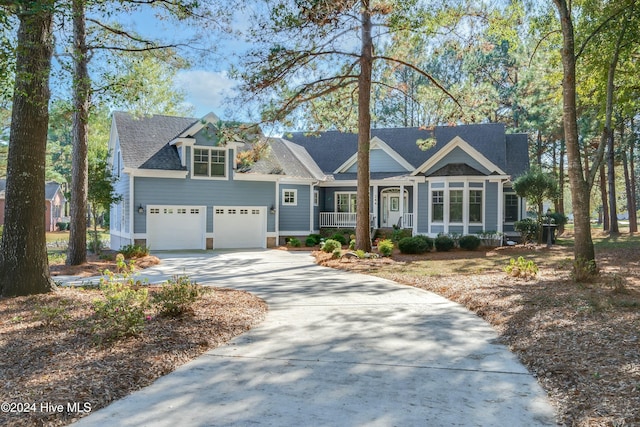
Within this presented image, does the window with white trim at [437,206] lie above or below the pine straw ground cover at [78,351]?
above

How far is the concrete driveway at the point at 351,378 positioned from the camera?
11.8 ft

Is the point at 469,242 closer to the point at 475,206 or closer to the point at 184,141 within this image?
the point at 475,206

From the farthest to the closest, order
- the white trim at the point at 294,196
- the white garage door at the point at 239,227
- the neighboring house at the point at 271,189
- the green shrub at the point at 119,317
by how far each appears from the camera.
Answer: the white trim at the point at 294,196 → the white garage door at the point at 239,227 → the neighboring house at the point at 271,189 → the green shrub at the point at 119,317

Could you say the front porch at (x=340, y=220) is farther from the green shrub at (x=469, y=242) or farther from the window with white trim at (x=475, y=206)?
the green shrub at (x=469, y=242)

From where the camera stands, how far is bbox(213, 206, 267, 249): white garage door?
2159cm

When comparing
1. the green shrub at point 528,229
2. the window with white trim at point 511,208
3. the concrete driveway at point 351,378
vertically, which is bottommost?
the concrete driveway at point 351,378

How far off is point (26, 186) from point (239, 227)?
14.8m

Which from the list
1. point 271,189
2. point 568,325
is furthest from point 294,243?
point 568,325

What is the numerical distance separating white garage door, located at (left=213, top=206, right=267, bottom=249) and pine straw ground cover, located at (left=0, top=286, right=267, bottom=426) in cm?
1402

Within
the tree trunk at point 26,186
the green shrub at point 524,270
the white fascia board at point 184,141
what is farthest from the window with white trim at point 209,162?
the green shrub at point 524,270

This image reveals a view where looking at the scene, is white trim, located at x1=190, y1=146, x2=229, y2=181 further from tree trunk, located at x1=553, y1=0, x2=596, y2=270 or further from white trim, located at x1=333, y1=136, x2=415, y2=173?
tree trunk, located at x1=553, y1=0, x2=596, y2=270

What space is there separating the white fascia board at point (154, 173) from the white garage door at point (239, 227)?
222 centimetres

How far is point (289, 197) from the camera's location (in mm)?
23625

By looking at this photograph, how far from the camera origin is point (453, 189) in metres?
20.9
